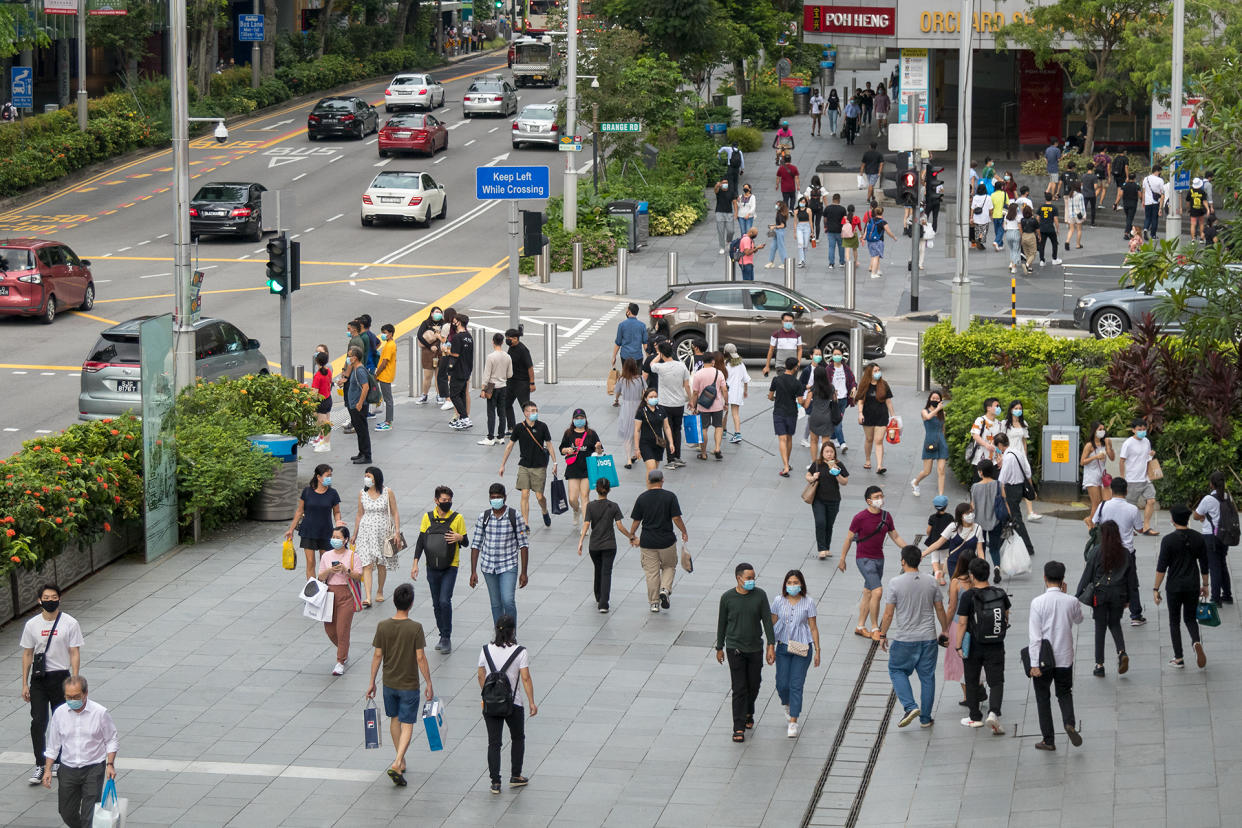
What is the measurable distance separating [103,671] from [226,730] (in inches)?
80.5

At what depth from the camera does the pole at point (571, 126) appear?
39469mm

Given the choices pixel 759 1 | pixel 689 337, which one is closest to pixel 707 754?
pixel 689 337

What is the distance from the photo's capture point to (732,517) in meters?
20.3

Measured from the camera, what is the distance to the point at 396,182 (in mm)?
44031

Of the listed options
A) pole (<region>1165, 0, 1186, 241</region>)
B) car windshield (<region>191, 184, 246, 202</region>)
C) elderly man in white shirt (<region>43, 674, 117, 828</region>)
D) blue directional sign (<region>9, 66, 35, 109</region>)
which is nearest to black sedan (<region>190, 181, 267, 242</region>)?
car windshield (<region>191, 184, 246, 202</region>)

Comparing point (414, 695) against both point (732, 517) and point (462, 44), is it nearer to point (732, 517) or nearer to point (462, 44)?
point (732, 517)

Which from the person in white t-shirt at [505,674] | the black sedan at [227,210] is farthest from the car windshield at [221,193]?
the person in white t-shirt at [505,674]

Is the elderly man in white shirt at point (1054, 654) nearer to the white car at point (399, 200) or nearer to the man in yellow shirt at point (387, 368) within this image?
the man in yellow shirt at point (387, 368)

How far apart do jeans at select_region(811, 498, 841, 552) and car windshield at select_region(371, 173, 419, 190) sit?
27291 mm

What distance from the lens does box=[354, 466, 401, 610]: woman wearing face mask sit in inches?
645

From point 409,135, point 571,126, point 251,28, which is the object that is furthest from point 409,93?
point 571,126

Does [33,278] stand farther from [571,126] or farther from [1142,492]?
[1142,492]

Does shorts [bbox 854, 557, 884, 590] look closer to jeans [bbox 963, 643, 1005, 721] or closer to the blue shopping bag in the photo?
jeans [bbox 963, 643, 1005, 721]

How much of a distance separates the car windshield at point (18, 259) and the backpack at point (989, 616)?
925 inches
